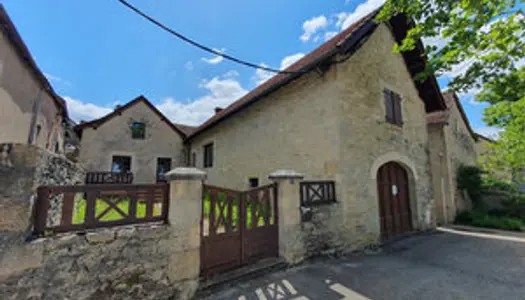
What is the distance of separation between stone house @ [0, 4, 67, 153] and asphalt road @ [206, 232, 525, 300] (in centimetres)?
765

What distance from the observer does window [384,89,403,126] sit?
648 centimetres

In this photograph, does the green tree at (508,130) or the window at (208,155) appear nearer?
the green tree at (508,130)

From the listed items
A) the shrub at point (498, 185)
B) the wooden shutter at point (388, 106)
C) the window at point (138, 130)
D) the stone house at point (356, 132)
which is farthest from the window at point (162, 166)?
the shrub at point (498, 185)

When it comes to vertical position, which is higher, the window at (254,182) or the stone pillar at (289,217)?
the window at (254,182)

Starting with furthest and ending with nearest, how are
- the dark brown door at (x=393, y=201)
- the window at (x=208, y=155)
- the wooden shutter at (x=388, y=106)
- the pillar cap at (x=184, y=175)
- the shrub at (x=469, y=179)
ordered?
the window at (x=208, y=155)
the shrub at (x=469, y=179)
the wooden shutter at (x=388, y=106)
the dark brown door at (x=393, y=201)
the pillar cap at (x=184, y=175)

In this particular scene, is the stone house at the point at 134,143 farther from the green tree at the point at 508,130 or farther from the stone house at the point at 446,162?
the green tree at the point at 508,130

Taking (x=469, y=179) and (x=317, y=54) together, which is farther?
(x=469, y=179)

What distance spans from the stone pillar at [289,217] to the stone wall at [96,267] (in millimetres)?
1728

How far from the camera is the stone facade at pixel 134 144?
12.2 metres

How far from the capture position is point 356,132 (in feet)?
17.7

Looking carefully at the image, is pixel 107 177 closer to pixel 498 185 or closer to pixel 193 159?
pixel 193 159

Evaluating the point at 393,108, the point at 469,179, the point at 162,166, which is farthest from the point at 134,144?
the point at 469,179

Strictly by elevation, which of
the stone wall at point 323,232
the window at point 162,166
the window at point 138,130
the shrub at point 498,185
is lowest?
the stone wall at point 323,232

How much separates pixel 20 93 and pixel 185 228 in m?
8.08
